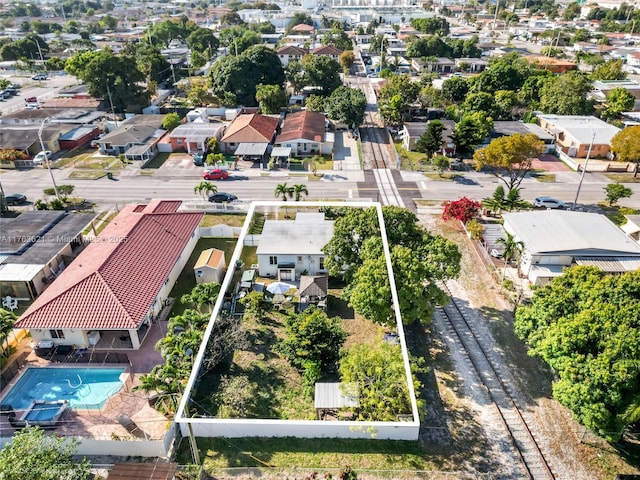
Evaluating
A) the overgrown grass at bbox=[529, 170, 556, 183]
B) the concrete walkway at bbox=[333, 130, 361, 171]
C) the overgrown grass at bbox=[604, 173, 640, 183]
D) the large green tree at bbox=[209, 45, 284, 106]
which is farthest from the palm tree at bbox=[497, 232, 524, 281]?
the large green tree at bbox=[209, 45, 284, 106]

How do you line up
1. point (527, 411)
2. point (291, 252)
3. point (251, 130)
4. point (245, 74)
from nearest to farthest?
1. point (527, 411)
2. point (291, 252)
3. point (251, 130)
4. point (245, 74)

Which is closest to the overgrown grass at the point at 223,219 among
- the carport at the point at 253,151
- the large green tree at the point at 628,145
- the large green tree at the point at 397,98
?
the carport at the point at 253,151

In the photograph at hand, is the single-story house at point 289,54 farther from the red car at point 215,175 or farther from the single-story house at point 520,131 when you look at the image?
the red car at point 215,175

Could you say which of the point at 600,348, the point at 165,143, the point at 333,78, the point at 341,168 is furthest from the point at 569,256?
the point at 333,78

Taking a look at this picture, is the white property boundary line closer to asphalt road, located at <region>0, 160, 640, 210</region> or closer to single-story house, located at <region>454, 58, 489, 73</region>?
asphalt road, located at <region>0, 160, 640, 210</region>

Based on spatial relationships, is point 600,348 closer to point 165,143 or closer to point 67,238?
point 67,238

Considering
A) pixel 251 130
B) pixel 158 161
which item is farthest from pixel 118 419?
pixel 251 130

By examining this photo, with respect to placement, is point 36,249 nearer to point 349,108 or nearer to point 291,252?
point 291,252
